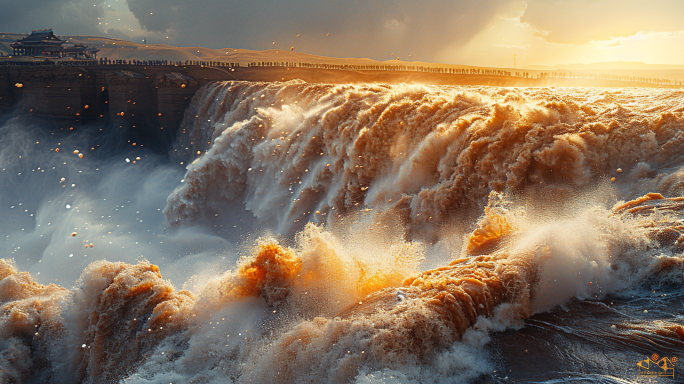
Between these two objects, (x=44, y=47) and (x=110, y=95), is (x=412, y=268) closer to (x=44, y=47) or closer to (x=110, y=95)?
(x=110, y=95)

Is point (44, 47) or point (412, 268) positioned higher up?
point (44, 47)

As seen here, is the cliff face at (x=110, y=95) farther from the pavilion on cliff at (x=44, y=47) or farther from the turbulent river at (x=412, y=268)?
the pavilion on cliff at (x=44, y=47)

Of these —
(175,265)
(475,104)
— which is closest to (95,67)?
(175,265)

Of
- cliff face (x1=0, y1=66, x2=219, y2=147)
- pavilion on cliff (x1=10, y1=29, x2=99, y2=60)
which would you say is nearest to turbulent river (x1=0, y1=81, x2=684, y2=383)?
cliff face (x1=0, y1=66, x2=219, y2=147)

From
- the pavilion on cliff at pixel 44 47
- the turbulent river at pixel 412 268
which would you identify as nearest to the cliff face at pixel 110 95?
the turbulent river at pixel 412 268

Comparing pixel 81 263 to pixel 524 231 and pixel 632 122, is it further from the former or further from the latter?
pixel 632 122

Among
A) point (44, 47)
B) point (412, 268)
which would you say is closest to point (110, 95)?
point (412, 268)

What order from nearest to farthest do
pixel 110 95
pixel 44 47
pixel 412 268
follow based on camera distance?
pixel 412 268, pixel 110 95, pixel 44 47

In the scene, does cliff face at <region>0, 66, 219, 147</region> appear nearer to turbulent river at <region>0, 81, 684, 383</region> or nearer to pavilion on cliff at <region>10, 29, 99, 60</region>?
turbulent river at <region>0, 81, 684, 383</region>

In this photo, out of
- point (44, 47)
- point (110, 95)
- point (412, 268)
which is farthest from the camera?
point (44, 47)
